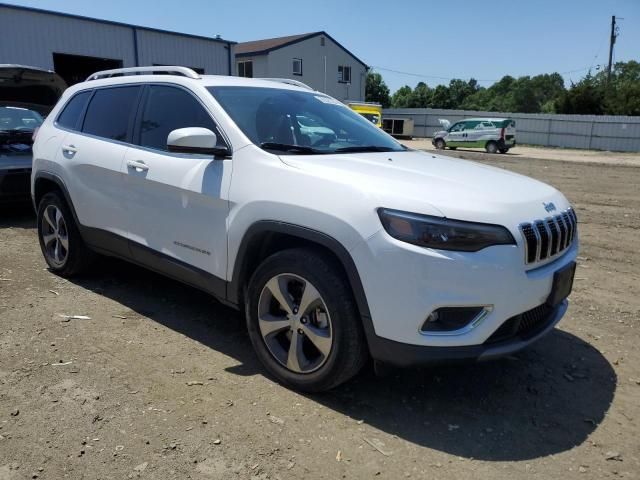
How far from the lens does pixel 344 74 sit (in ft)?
147

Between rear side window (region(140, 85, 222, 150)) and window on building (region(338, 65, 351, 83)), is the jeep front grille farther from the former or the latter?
window on building (region(338, 65, 351, 83))

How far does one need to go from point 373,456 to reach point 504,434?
28.5 inches

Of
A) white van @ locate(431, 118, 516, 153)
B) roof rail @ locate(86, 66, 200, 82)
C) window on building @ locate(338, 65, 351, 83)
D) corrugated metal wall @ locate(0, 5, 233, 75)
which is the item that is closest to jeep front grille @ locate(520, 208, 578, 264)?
roof rail @ locate(86, 66, 200, 82)

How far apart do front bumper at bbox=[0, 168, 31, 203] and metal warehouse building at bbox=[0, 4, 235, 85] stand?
13.7 meters

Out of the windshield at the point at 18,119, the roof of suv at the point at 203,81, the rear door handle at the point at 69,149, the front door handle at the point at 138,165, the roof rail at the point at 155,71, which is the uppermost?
the roof rail at the point at 155,71

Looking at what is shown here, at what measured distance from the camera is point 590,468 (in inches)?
98.5

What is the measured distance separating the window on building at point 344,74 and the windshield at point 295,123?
41.8 meters

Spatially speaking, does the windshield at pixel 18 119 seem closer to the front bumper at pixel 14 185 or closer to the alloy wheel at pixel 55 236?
the front bumper at pixel 14 185

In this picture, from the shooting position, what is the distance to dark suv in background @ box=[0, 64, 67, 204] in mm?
7074

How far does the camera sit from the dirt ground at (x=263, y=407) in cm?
251

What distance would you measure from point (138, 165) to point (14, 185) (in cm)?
425

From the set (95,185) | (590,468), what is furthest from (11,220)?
(590,468)

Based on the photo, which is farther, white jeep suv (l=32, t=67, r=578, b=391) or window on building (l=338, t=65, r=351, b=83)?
window on building (l=338, t=65, r=351, b=83)

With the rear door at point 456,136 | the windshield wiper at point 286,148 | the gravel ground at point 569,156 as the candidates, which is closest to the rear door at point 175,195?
the windshield wiper at point 286,148
